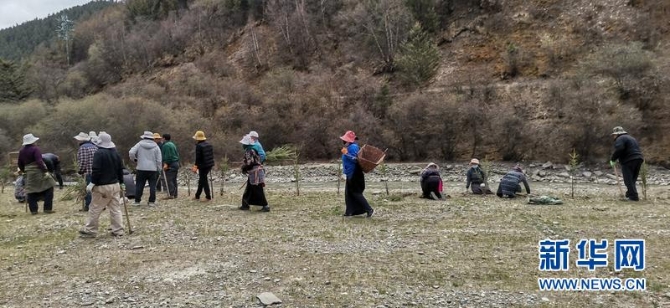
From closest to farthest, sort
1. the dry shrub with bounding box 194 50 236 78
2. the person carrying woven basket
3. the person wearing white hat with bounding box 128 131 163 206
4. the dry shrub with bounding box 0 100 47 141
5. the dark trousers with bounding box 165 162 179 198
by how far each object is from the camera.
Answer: the person carrying woven basket → the person wearing white hat with bounding box 128 131 163 206 → the dark trousers with bounding box 165 162 179 198 → the dry shrub with bounding box 0 100 47 141 → the dry shrub with bounding box 194 50 236 78

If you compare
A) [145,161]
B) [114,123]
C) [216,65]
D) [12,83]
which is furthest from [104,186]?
[12,83]

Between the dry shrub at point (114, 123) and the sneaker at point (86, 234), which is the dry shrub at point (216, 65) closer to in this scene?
the dry shrub at point (114, 123)

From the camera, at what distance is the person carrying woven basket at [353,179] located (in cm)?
932

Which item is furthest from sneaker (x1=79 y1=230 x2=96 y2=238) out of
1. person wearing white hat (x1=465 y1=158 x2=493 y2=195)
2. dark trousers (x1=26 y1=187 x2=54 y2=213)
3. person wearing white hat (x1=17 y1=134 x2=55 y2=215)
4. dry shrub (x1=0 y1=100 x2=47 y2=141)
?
dry shrub (x1=0 y1=100 x2=47 y2=141)

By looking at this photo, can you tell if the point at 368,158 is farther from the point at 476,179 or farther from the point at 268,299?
the point at 476,179

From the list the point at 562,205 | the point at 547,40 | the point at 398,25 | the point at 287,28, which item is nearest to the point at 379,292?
the point at 562,205

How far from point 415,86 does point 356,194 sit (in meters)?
27.5

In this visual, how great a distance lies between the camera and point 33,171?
10.8 meters

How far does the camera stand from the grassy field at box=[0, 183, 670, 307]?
5.34 meters

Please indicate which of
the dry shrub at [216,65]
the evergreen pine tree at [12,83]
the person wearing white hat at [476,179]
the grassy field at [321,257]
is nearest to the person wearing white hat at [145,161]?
the grassy field at [321,257]

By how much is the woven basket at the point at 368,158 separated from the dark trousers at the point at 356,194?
0.20 metres

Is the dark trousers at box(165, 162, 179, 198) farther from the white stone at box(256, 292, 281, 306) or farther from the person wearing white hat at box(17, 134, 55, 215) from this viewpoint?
the white stone at box(256, 292, 281, 306)

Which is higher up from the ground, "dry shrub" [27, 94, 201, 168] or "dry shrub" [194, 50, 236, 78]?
"dry shrub" [194, 50, 236, 78]

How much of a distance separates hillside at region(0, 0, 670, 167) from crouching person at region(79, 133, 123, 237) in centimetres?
2108
